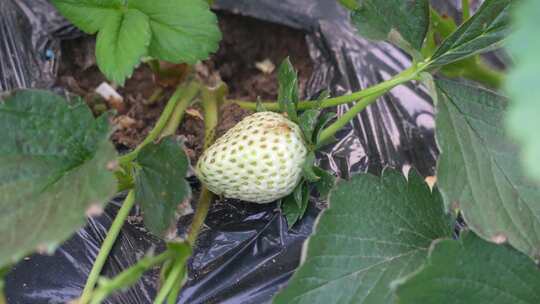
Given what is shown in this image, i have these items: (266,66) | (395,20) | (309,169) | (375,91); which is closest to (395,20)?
(395,20)

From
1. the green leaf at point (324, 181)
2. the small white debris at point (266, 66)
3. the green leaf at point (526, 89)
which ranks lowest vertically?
the small white debris at point (266, 66)

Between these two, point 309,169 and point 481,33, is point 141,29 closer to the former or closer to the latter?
point 309,169

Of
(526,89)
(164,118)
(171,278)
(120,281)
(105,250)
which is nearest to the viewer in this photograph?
(526,89)

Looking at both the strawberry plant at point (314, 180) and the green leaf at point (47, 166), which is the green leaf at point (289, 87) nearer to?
the strawberry plant at point (314, 180)

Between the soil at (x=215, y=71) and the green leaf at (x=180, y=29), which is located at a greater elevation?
the green leaf at (x=180, y=29)

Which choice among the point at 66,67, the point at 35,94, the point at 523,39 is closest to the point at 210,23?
the point at 35,94

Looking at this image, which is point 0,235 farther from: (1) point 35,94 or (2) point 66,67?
(2) point 66,67

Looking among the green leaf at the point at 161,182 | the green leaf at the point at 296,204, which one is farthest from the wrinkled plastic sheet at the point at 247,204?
the green leaf at the point at 161,182
